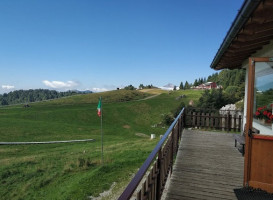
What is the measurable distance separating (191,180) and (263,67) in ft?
9.11

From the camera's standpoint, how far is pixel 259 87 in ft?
14.1

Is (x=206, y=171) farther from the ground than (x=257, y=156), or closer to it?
closer to it

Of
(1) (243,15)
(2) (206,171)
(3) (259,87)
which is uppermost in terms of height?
(1) (243,15)

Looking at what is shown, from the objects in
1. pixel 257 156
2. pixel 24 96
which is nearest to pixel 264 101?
pixel 257 156

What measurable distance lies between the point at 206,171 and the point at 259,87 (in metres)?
2.26

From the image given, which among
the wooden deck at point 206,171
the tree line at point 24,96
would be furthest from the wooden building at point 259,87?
the tree line at point 24,96

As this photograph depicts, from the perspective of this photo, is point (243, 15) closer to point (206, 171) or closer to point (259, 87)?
point (259, 87)

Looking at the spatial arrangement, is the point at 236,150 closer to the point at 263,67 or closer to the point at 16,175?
the point at 263,67

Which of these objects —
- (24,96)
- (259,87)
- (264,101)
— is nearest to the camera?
(259,87)

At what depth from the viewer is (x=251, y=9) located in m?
2.13

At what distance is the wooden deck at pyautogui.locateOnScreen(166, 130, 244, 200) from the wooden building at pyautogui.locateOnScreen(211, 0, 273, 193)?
0.52 metres

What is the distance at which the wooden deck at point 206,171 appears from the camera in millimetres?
3498

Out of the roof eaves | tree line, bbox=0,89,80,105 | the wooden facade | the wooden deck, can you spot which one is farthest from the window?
tree line, bbox=0,89,80,105

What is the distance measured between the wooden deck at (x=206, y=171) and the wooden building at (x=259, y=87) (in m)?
0.52
